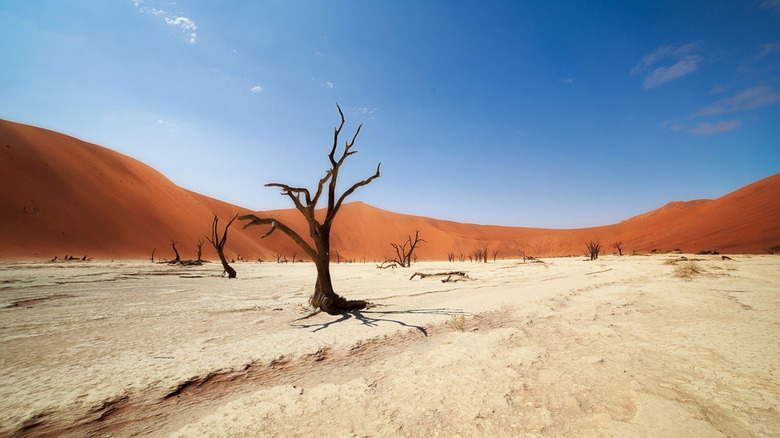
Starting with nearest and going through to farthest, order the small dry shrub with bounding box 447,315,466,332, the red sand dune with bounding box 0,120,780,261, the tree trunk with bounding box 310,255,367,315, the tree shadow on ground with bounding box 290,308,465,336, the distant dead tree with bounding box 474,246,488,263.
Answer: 1. the small dry shrub with bounding box 447,315,466,332
2. the tree shadow on ground with bounding box 290,308,465,336
3. the tree trunk with bounding box 310,255,367,315
4. the red sand dune with bounding box 0,120,780,261
5. the distant dead tree with bounding box 474,246,488,263

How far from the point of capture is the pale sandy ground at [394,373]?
195 cm

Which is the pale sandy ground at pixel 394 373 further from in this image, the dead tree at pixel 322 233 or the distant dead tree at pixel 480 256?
the distant dead tree at pixel 480 256

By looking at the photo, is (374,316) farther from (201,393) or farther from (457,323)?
(201,393)

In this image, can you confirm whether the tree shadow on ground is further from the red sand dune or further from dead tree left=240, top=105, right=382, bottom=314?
the red sand dune

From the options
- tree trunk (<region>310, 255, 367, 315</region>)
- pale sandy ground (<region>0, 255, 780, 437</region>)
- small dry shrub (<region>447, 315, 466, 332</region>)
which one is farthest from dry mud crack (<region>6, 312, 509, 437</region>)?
tree trunk (<region>310, 255, 367, 315</region>)

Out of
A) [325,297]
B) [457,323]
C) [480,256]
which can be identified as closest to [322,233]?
[325,297]

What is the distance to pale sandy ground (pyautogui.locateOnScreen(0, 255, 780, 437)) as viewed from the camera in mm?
1951

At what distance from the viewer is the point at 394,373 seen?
112 inches

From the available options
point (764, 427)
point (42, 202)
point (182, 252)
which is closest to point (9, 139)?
point (42, 202)

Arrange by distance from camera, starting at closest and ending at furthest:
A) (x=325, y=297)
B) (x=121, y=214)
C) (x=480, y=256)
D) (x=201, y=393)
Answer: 1. (x=201, y=393)
2. (x=325, y=297)
3. (x=121, y=214)
4. (x=480, y=256)

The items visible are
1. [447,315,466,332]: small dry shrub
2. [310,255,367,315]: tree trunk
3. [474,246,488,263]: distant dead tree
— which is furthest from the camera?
[474,246,488,263]: distant dead tree

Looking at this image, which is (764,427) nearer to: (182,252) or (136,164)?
(182,252)

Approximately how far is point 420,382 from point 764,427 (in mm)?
2336

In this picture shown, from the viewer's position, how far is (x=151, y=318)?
496cm
